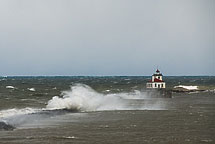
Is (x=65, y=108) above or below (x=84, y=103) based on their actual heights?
below

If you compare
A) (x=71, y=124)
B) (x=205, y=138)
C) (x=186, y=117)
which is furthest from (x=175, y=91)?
(x=205, y=138)

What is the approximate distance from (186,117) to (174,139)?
13.3 metres

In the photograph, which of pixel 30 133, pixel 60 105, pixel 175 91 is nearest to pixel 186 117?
pixel 30 133

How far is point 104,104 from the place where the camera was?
5959 centimetres

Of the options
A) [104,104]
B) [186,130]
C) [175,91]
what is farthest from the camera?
[175,91]

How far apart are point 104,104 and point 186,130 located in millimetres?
30371

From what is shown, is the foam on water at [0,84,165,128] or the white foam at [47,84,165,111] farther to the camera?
the white foam at [47,84,165,111]

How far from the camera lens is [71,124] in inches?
1341

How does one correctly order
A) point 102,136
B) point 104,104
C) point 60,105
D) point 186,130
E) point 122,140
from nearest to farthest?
point 122,140 < point 102,136 < point 186,130 < point 60,105 < point 104,104

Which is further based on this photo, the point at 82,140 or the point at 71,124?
the point at 71,124

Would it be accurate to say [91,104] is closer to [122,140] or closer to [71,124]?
[71,124]

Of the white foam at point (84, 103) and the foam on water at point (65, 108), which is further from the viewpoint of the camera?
the white foam at point (84, 103)

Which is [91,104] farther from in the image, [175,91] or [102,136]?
[175,91]

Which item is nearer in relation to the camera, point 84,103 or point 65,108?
point 65,108
